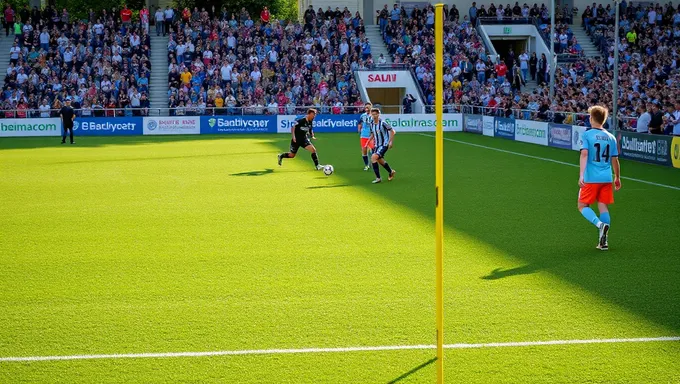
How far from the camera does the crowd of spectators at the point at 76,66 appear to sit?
1668 inches

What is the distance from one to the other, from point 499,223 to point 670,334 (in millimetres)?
6533

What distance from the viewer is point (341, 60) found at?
4791 centimetres

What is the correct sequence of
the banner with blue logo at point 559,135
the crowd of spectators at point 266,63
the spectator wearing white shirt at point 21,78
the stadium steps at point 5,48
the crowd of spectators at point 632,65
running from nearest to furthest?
the banner with blue logo at point 559,135 < the crowd of spectators at point 632,65 < the spectator wearing white shirt at point 21,78 < the crowd of spectators at point 266,63 < the stadium steps at point 5,48

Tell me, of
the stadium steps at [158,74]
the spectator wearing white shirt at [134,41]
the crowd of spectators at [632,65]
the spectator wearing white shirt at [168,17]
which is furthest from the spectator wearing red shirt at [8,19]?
the crowd of spectators at [632,65]

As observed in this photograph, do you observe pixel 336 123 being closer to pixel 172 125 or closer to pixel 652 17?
pixel 172 125

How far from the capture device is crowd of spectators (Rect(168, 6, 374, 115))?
43750 mm

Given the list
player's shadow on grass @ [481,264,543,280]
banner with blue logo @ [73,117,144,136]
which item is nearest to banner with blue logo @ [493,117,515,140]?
banner with blue logo @ [73,117,144,136]

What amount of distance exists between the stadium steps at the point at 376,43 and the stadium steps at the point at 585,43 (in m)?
11.9

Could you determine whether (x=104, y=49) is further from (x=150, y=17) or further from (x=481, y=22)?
(x=481, y=22)

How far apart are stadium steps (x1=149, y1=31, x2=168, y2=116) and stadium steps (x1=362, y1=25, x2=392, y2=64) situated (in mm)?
12259

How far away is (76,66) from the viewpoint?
44.7m

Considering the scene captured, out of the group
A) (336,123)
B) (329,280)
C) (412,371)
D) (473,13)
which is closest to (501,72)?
(473,13)

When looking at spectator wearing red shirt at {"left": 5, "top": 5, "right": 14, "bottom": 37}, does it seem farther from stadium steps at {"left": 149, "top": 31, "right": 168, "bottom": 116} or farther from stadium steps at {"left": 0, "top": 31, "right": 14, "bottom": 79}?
stadium steps at {"left": 149, "top": 31, "right": 168, "bottom": 116}

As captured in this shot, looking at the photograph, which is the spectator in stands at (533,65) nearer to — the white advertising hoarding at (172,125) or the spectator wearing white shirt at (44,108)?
the white advertising hoarding at (172,125)
